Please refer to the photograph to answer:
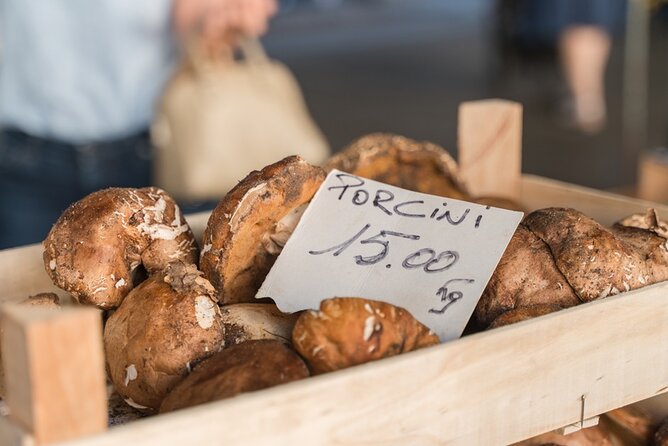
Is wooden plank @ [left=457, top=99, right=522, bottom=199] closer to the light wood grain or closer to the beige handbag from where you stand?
the light wood grain

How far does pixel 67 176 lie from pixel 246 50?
0.57 m

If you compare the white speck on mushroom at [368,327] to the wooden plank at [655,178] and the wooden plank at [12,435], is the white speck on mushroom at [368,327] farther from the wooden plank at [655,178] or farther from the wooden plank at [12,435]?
the wooden plank at [655,178]

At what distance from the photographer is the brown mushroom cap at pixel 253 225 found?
1154 mm

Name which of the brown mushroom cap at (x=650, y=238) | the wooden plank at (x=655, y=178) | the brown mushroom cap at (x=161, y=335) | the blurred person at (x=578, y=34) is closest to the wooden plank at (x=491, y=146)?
the brown mushroom cap at (x=650, y=238)

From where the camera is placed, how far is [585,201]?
1.57 m

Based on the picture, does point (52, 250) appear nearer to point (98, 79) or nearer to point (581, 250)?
point (581, 250)

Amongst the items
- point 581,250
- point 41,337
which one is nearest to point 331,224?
point 581,250

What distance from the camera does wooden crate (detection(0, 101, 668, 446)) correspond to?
83 centimetres

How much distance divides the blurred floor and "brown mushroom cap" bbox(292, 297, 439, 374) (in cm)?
419

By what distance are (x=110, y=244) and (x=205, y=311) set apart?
0.57 ft

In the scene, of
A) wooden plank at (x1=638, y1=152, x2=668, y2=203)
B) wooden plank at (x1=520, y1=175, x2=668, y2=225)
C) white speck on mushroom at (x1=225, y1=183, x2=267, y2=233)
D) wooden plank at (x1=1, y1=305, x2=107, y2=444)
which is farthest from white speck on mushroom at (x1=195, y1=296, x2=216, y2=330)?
wooden plank at (x1=638, y1=152, x2=668, y2=203)

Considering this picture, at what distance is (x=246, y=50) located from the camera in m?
2.43

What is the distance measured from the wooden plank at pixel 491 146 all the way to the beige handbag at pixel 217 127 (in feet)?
2.59

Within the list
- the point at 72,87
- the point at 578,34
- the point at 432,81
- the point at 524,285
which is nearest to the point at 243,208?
the point at 524,285
